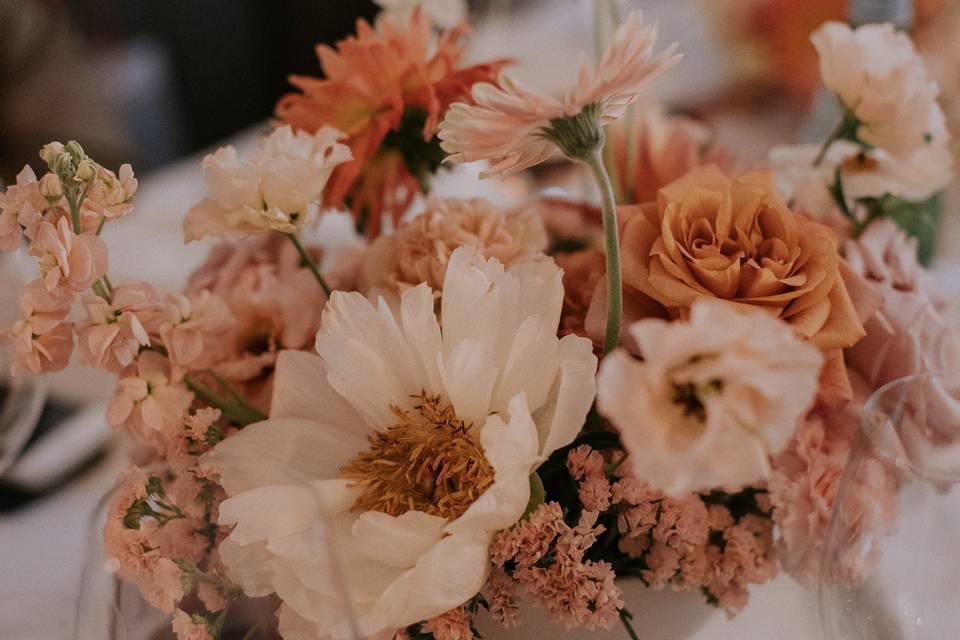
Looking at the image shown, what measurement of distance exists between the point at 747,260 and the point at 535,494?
0.35ft

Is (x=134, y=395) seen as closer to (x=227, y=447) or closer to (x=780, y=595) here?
(x=227, y=447)

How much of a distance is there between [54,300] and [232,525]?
10 centimetres

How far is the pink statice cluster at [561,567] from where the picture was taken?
0.28 m

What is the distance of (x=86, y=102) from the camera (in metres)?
1.32

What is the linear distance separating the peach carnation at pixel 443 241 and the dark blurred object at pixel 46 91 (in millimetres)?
1067

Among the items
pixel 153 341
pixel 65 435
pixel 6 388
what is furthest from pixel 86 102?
pixel 153 341

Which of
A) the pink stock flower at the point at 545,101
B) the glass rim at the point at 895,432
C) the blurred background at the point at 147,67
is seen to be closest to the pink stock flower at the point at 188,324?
the pink stock flower at the point at 545,101

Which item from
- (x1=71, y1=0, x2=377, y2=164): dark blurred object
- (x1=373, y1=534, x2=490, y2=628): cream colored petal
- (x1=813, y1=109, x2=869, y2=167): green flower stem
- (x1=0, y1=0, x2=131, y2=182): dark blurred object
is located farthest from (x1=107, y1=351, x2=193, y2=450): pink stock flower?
(x1=71, y1=0, x2=377, y2=164): dark blurred object

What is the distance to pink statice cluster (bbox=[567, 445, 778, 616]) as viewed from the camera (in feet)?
0.97

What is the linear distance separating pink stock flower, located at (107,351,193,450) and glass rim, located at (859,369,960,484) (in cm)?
23

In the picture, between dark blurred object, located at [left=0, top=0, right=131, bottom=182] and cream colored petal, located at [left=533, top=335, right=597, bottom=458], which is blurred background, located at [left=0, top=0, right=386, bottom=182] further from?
cream colored petal, located at [left=533, top=335, right=597, bottom=458]

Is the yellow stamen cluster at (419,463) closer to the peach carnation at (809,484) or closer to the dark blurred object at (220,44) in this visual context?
the peach carnation at (809,484)

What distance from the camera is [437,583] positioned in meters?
0.26

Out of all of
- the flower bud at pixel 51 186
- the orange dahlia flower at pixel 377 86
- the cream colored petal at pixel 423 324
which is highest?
the flower bud at pixel 51 186
